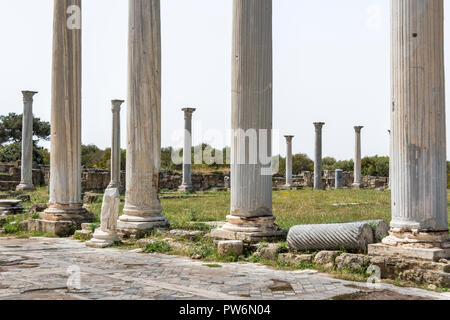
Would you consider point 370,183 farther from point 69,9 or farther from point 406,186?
point 406,186

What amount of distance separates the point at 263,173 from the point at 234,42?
8.88ft

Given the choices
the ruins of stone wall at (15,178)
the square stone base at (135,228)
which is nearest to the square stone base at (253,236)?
the square stone base at (135,228)

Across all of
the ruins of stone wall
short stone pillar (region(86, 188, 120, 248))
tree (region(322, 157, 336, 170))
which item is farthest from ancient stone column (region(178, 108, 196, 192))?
tree (region(322, 157, 336, 170))

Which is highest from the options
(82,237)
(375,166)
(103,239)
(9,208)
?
(375,166)

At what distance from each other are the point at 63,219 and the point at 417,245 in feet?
32.1

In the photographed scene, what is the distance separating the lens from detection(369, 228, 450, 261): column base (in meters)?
7.60

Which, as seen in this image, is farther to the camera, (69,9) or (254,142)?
(69,9)

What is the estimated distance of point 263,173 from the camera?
10430 mm

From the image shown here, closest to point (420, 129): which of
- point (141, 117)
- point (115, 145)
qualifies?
point (141, 117)

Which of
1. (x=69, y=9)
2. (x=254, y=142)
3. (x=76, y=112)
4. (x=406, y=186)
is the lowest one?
(x=406, y=186)

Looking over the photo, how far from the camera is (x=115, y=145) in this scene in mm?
31734

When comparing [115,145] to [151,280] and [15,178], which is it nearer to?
[15,178]
